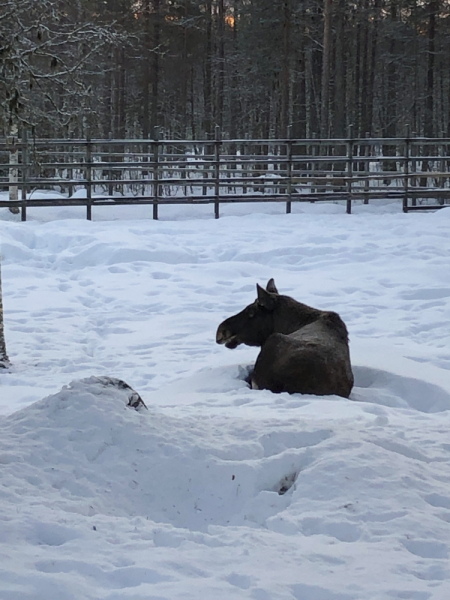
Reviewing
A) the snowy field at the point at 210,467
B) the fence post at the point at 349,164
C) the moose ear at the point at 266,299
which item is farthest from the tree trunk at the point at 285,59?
the moose ear at the point at 266,299

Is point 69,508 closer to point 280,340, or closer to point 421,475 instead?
point 421,475

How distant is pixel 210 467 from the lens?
3600 millimetres

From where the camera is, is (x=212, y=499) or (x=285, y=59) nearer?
(x=212, y=499)

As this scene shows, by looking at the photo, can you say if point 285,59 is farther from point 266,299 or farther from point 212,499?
point 212,499

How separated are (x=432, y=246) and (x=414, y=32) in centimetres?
1679

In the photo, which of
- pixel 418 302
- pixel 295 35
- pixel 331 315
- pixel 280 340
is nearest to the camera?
pixel 280 340

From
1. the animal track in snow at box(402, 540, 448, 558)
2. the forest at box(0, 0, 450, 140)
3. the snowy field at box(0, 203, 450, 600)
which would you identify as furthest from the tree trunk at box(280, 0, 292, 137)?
the animal track in snow at box(402, 540, 448, 558)

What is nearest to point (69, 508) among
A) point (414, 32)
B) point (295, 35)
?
point (295, 35)

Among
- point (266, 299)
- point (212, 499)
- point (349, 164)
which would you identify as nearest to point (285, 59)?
point (349, 164)

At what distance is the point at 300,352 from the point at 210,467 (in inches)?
74.8

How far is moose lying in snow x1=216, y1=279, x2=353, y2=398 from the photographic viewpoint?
5328mm

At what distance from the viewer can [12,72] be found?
512cm

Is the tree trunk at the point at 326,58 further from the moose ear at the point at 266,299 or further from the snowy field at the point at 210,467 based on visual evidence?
the moose ear at the point at 266,299

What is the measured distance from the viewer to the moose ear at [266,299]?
20.1ft
